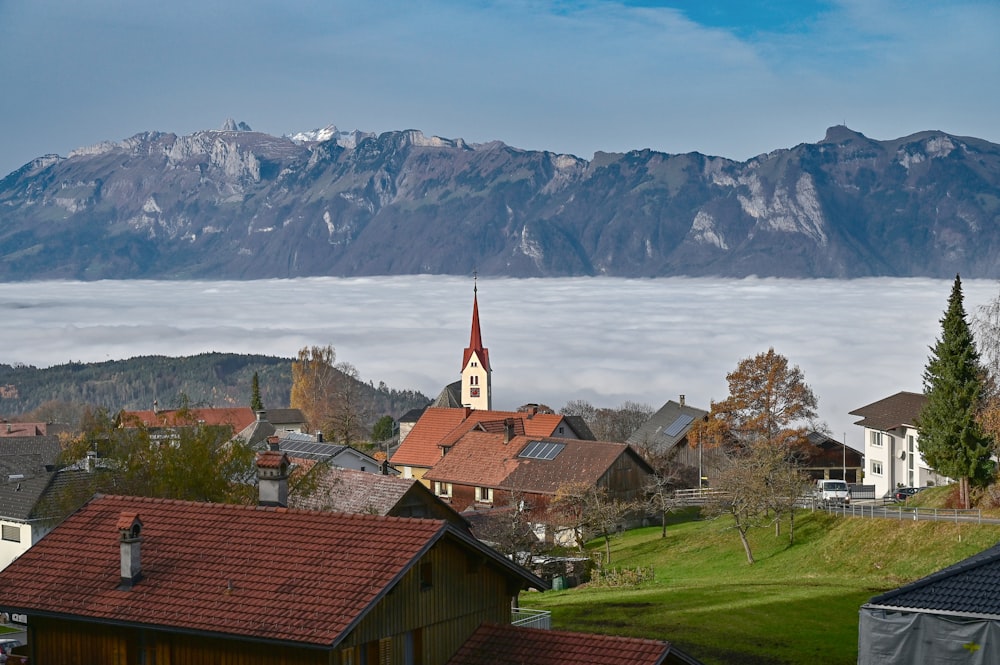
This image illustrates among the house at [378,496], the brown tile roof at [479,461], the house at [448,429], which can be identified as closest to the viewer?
the house at [378,496]

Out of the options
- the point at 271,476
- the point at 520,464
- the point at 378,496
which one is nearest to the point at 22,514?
the point at 378,496

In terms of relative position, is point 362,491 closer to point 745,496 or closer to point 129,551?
point 745,496

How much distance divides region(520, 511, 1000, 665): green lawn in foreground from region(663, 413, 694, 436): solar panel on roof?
3497cm

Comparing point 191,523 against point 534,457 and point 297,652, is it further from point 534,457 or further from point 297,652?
point 534,457

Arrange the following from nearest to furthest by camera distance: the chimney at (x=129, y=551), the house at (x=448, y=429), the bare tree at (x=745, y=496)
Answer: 1. the chimney at (x=129, y=551)
2. the bare tree at (x=745, y=496)
3. the house at (x=448, y=429)

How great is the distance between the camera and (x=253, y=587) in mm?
24656

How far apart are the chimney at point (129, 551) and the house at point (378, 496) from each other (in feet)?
85.6

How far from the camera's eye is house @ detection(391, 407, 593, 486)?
104 meters

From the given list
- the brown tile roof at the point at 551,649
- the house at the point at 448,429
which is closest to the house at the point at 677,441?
the house at the point at 448,429

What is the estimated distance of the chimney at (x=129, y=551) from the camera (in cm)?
2567

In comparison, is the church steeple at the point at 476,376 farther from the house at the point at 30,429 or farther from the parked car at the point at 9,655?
the parked car at the point at 9,655

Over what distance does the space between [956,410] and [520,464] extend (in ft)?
118

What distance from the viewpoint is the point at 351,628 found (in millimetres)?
22891

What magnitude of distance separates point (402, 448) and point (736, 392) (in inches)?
1231
